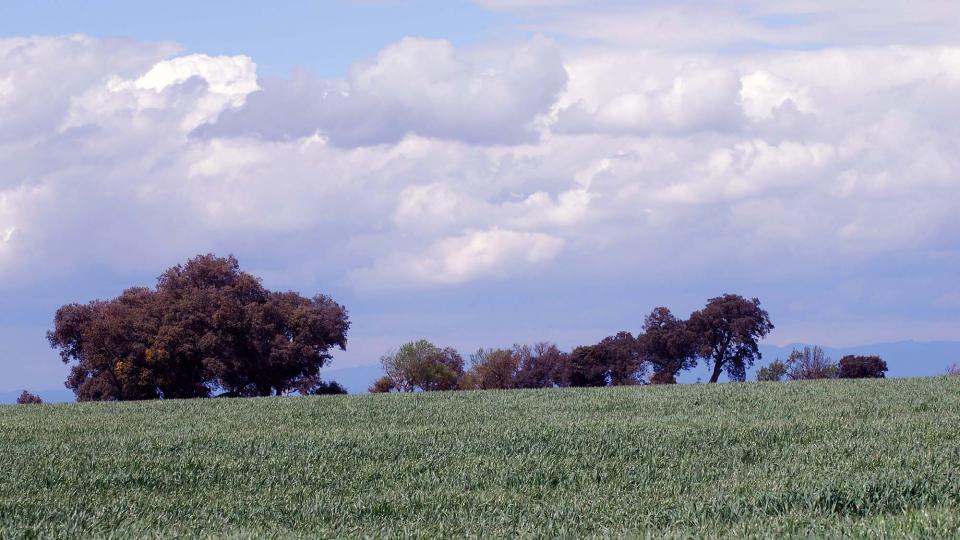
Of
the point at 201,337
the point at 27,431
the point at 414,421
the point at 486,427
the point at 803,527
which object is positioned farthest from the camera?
the point at 201,337

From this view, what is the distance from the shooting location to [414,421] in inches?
975

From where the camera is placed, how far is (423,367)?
7406cm

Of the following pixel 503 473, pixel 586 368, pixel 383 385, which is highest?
pixel 586 368

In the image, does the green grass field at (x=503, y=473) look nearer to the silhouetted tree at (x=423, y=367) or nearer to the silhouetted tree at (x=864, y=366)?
the silhouetted tree at (x=864, y=366)

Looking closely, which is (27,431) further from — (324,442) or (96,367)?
(96,367)

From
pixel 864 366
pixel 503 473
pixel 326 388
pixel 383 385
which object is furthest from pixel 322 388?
pixel 503 473

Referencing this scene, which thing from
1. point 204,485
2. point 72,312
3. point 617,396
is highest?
point 72,312

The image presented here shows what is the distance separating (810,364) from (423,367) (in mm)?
28359

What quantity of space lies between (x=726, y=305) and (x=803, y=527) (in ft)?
185

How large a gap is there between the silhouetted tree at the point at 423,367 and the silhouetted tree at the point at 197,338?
17108mm

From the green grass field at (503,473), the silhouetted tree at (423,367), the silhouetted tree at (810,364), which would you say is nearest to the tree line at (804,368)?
the silhouetted tree at (810,364)

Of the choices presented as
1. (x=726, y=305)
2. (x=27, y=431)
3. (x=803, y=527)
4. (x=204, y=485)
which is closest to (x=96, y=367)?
(x=27, y=431)

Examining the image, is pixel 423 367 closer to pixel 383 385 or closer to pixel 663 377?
pixel 383 385

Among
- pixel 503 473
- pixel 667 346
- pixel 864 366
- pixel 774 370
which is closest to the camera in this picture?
pixel 503 473
